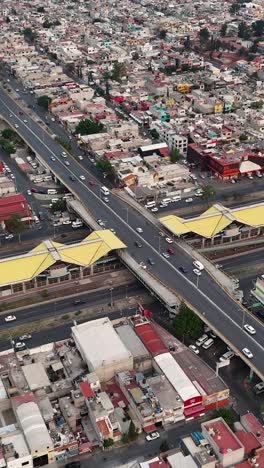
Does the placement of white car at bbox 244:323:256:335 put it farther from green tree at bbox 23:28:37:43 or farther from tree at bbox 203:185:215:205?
green tree at bbox 23:28:37:43

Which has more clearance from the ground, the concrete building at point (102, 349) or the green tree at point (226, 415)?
the concrete building at point (102, 349)

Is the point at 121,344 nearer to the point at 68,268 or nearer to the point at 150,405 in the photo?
the point at 150,405

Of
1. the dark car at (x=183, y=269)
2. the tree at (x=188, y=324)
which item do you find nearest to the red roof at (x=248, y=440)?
the tree at (x=188, y=324)

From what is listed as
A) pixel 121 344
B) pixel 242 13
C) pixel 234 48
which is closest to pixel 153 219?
pixel 121 344

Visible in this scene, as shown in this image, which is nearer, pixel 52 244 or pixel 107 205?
pixel 52 244

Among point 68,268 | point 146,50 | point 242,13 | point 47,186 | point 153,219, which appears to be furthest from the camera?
point 242,13

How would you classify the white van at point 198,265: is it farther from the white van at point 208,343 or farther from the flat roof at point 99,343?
the flat roof at point 99,343

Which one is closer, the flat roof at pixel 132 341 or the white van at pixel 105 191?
the flat roof at pixel 132 341
